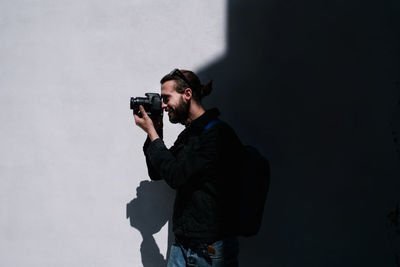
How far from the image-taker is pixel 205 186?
1480 mm

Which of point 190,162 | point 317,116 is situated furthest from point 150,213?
point 317,116

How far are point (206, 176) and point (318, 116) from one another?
908mm

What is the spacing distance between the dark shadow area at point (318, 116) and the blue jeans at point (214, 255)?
1.94 ft

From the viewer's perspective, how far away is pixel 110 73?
7.43ft

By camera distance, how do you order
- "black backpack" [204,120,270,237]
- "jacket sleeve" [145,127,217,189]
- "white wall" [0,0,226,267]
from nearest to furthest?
"jacket sleeve" [145,127,217,189] < "black backpack" [204,120,270,237] < "white wall" [0,0,226,267]

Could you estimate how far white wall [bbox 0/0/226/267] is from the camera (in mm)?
2178

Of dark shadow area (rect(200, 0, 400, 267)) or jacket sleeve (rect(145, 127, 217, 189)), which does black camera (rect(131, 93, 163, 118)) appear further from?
dark shadow area (rect(200, 0, 400, 267))

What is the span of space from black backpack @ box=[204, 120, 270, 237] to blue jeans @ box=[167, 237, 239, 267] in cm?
8

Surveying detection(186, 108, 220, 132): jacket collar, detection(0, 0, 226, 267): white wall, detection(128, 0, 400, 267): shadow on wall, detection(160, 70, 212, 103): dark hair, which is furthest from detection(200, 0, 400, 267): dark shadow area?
detection(186, 108, 220, 132): jacket collar

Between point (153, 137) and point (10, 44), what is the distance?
5.68 feet

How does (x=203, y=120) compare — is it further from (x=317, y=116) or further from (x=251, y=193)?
(x=317, y=116)

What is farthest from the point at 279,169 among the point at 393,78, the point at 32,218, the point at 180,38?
the point at 32,218

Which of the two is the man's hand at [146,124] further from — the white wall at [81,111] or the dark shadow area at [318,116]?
the dark shadow area at [318,116]

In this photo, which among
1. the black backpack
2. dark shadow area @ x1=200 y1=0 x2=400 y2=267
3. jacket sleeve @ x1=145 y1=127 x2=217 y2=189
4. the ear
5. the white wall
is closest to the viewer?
jacket sleeve @ x1=145 y1=127 x2=217 y2=189
